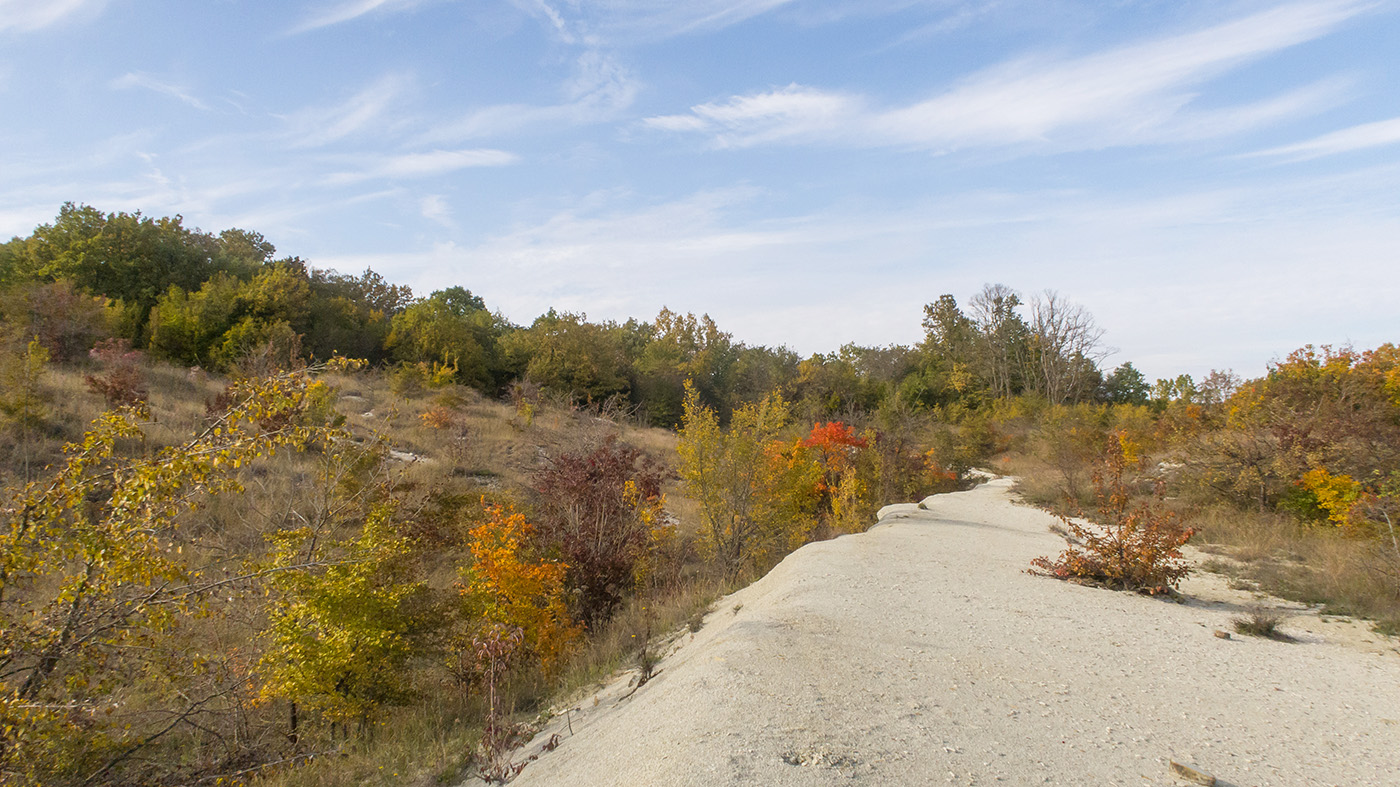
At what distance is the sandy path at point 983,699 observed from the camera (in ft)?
11.2

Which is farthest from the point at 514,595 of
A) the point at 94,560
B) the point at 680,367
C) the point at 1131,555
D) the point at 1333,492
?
the point at 680,367

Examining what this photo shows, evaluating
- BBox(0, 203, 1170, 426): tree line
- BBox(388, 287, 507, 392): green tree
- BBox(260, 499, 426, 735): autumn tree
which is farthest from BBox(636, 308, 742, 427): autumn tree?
BBox(260, 499, 426, 735): autumn tree

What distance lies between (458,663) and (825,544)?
541 cm

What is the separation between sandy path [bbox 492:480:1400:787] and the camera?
3.43 m

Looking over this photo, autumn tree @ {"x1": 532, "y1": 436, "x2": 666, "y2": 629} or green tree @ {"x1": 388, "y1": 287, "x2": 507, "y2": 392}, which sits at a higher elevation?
green tree @ {"x1": 388, "y1": 287, "x2": 507, "y2": 392}

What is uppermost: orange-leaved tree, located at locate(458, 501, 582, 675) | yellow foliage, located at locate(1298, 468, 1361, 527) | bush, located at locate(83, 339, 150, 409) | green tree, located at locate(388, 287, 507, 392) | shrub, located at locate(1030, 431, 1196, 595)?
green tree, located at locate(388, 287, 507, 392)

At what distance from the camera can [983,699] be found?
4.29m

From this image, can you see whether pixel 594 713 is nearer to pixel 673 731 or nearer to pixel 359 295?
pixel 673 731

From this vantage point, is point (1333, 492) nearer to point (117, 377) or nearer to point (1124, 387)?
point (117, 377)

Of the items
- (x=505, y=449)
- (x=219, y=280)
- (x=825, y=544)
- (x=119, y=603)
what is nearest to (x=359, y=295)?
(x=219, y=280)

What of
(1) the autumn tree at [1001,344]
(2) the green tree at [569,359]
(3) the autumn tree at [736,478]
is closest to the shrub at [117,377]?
(3) the autumn tree at [736,478]

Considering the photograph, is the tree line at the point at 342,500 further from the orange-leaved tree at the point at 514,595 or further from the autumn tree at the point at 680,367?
the autumn tree at the point at 680,367

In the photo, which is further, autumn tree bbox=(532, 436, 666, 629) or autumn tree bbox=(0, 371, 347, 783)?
autumn tree bbox=(532, 436, 666, 629)

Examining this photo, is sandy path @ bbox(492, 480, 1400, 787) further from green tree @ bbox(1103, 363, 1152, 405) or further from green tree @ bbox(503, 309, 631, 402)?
green tree @ bbox(1103, 363, 1152, 405)
